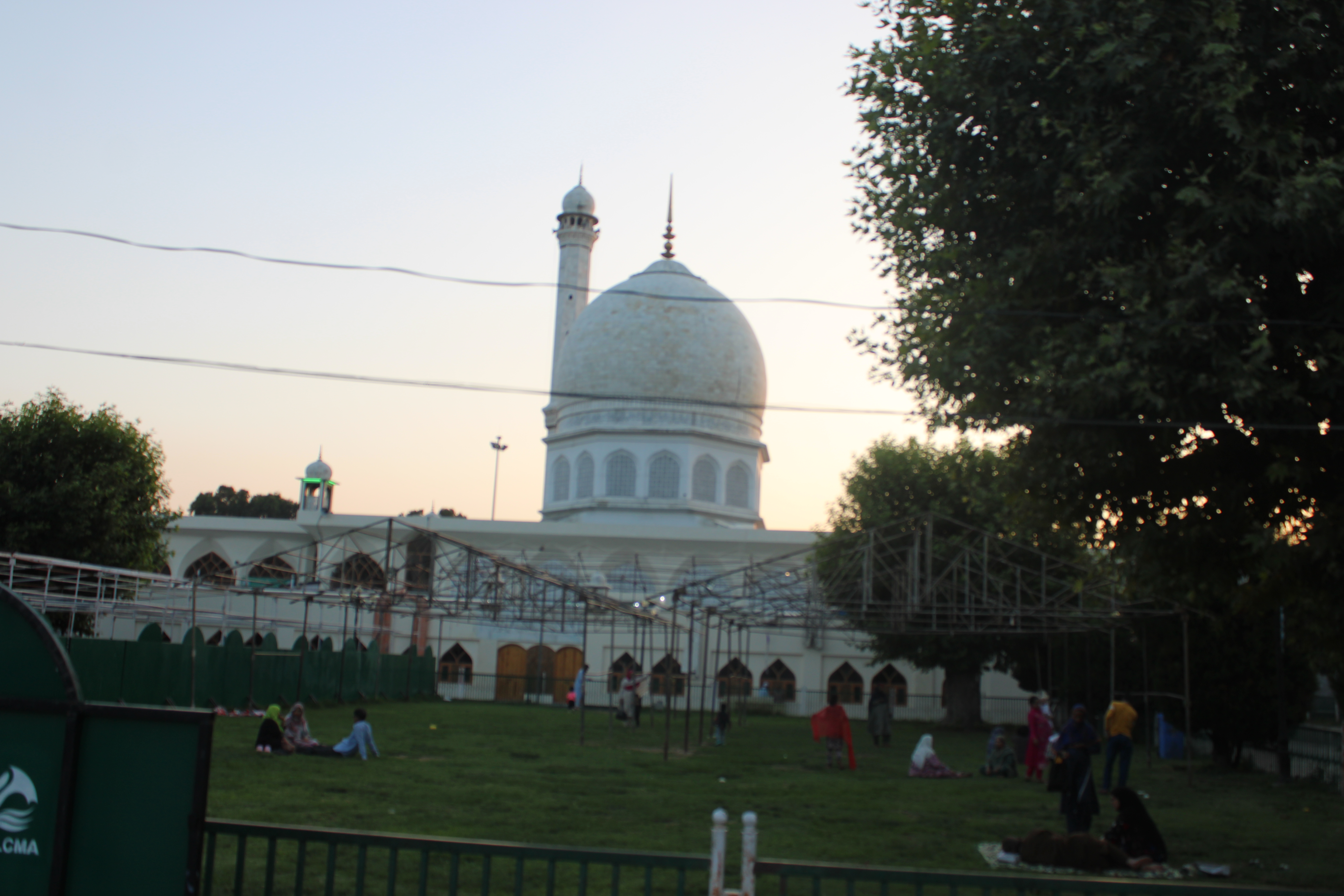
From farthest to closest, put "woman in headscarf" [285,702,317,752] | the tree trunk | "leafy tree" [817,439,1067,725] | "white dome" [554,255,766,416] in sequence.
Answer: "white dome" [554,255,766,416]
the tree trunk
"leafy tree" [817,439,1067,725]
"woman in headscarf" [285,702,317,752]

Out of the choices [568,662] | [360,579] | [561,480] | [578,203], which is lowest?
[568,662]

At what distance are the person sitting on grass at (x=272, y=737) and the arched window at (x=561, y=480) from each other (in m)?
34.7

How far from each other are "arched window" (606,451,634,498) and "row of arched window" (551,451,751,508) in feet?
0.04

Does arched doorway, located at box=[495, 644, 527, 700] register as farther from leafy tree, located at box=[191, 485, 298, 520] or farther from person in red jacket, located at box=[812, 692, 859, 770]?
leafy tree, located at box=[191, 485, 298, 520]

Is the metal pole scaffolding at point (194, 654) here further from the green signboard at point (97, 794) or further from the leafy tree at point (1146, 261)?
the green signboard at point (97, 794)

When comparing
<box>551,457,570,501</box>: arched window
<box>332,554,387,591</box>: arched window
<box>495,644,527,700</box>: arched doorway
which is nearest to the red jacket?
<box>332,554,387,591</box>: arched window

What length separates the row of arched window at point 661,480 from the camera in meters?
50.6

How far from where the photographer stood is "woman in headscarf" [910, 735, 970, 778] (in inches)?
738

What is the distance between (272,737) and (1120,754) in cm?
1183

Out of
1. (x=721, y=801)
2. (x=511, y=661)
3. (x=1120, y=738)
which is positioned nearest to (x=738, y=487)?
(x=511, y=661)

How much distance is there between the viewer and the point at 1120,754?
15.3m

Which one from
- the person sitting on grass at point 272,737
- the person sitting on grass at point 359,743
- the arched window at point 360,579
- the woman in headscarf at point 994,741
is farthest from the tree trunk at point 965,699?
the person sitting on grass at point 272,737

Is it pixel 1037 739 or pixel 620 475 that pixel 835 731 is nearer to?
pixel 1037 739

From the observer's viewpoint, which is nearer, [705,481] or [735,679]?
[735,679]
